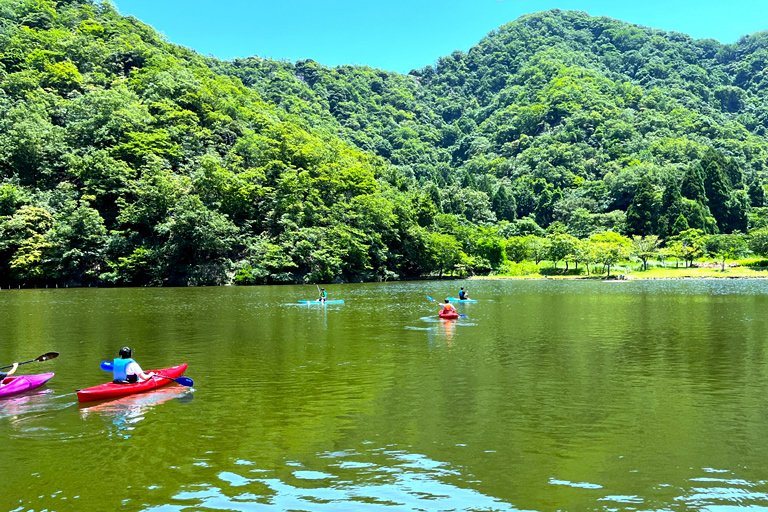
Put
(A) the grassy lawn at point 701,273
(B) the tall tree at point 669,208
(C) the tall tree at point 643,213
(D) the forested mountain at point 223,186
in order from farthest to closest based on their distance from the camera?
(C) the tall tree at point 643,213, (B) the tall tree at point 669,208, (A) the grassy lawn at point 701,273, (D) the forested mountain at point 223,186

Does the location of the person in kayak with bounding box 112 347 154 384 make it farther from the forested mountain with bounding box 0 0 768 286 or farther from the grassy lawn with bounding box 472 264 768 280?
the grassy lawn with bounding box 472 264 768 280

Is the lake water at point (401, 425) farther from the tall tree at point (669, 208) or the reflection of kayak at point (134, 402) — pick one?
the tall tree at point (669, 208)

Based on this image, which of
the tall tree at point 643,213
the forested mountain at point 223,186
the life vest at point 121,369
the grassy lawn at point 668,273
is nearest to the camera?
the life vest at point 121,369

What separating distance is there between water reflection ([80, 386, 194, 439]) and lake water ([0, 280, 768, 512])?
0.21 ft

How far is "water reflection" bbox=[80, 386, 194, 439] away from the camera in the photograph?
10.9m

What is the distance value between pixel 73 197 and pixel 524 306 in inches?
2332

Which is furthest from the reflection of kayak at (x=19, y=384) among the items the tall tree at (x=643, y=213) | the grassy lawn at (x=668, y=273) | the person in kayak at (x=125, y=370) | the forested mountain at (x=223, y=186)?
the tall tree at (x=643, y=213)

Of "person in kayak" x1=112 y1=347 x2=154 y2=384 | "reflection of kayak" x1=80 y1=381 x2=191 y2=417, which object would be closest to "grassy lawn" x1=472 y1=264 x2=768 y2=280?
"reflection of kayak" x1=80 y1=381 x2=191 y2=417

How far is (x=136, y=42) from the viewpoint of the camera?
4257 inches

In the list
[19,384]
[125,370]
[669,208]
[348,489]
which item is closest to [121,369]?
[125,370]

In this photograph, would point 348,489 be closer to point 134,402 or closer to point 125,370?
point 134,402

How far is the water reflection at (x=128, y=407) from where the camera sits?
10.9 metres

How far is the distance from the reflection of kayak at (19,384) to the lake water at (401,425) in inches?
10.9

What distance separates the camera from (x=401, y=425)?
10.6m
